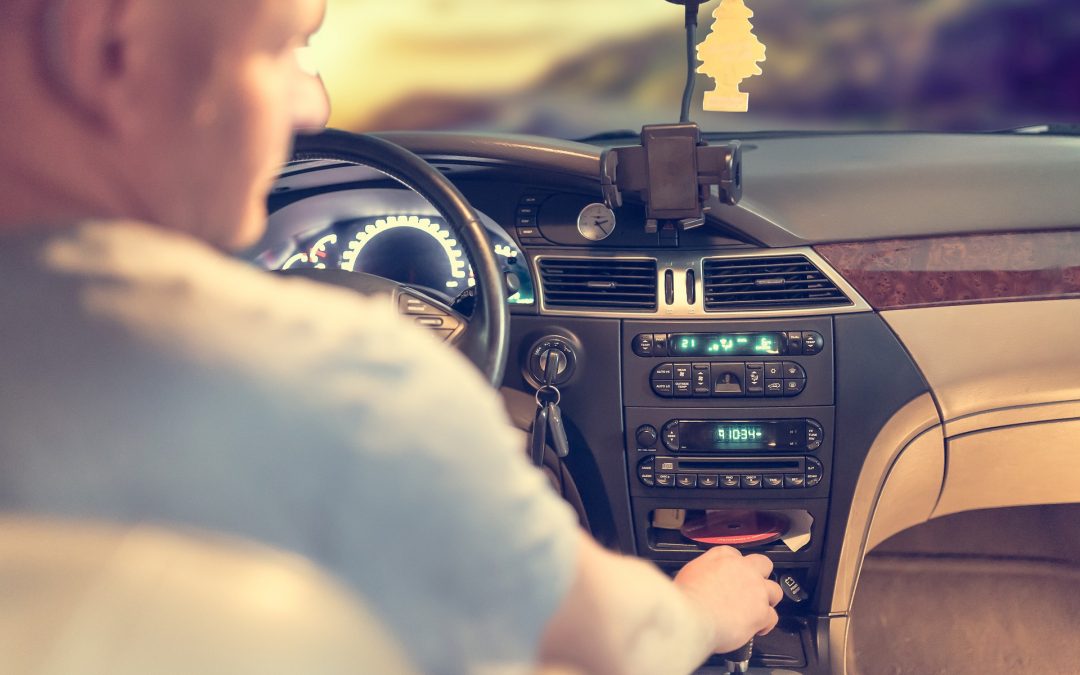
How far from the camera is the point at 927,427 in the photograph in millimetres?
2014

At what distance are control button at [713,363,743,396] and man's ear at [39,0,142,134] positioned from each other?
1.51 m

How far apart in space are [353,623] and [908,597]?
7.95 ft

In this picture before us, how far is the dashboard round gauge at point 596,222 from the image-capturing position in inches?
76.3

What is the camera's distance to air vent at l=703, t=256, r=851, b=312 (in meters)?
1.91

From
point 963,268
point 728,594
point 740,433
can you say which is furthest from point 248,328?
point 963,268

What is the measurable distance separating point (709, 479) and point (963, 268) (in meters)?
0.61

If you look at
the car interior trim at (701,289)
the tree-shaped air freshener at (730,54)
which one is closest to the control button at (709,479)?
the car interior trim at (701,289)

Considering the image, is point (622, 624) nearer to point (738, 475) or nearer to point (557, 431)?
point (557, 431)

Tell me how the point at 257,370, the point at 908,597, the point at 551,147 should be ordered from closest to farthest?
the point at 257,370 → the point at 551,147 → the point at 908,597

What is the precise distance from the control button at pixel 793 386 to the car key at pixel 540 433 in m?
0.44

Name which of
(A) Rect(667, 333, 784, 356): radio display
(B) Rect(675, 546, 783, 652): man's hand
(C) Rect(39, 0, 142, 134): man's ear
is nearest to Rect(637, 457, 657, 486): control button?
(A) Rect(667, 333, 784, 356): radio display

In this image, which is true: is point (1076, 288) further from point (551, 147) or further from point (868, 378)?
point (551, 147)

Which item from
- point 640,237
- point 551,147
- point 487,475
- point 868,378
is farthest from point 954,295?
point 487,475

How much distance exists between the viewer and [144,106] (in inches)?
21.0
